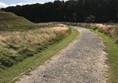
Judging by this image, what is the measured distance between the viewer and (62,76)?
583 inches

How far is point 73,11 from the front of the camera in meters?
168

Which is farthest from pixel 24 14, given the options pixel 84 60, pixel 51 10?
pixel 84 60

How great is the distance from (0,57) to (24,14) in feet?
580

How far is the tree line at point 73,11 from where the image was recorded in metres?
145

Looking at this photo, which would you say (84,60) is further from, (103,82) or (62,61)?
(103,82)

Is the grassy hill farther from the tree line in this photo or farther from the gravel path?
the gravel path

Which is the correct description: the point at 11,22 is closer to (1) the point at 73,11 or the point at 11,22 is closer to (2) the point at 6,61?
(1) the point at 73,11

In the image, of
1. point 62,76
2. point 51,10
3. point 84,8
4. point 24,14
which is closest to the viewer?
point 62,76

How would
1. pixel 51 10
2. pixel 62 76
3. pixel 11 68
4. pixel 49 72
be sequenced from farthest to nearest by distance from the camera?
pixel 51 10
pixel 11 68
pixel 49 72
pixel 62 76

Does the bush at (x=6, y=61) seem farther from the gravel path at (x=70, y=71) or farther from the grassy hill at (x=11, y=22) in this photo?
the grassy hill at (x=11, y=22)

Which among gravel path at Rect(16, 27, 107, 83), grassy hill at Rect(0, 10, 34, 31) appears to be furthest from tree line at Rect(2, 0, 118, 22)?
gravel path at Rect(16, 27, 107, 83)

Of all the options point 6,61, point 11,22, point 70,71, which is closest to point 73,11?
point 11,22

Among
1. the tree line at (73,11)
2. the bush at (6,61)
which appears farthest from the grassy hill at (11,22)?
the bush at (6,61)

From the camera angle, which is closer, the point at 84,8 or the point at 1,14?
the point at 1,14
